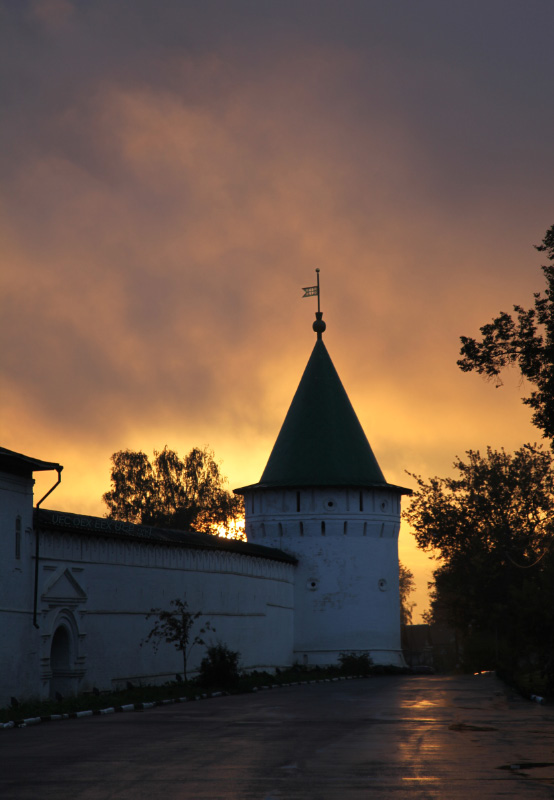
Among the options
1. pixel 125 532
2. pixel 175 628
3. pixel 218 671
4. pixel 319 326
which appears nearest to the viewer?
pixel 218 671

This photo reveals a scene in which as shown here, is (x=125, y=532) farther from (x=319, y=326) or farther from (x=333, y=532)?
(x=319, y=326)

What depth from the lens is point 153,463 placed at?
58312 millimetres

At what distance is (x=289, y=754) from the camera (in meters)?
11.5

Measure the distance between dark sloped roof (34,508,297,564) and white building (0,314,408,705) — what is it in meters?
0.06

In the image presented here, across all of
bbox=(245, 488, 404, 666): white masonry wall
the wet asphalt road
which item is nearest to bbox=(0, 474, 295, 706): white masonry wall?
the wet asphalt road

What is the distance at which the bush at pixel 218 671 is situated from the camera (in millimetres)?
26469

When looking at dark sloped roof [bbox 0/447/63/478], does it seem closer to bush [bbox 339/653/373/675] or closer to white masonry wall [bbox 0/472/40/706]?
white masonry wall [bbox 0/472/40/706]

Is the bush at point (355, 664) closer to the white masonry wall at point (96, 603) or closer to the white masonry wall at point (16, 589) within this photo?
the white masonry wall at point (96, 603)

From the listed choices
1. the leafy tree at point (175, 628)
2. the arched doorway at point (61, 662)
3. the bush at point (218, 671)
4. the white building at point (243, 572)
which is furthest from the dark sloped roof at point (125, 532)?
the bush at point (218, 671)

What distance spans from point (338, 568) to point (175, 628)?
15249mm

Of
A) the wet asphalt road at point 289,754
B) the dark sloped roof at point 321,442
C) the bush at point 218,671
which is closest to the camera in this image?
the wet asphalt road at point 289,754

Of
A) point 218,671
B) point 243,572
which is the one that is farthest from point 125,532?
point 243,572

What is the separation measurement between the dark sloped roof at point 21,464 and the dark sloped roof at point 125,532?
1021 mm

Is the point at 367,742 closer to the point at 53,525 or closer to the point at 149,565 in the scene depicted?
the point at 53,525
